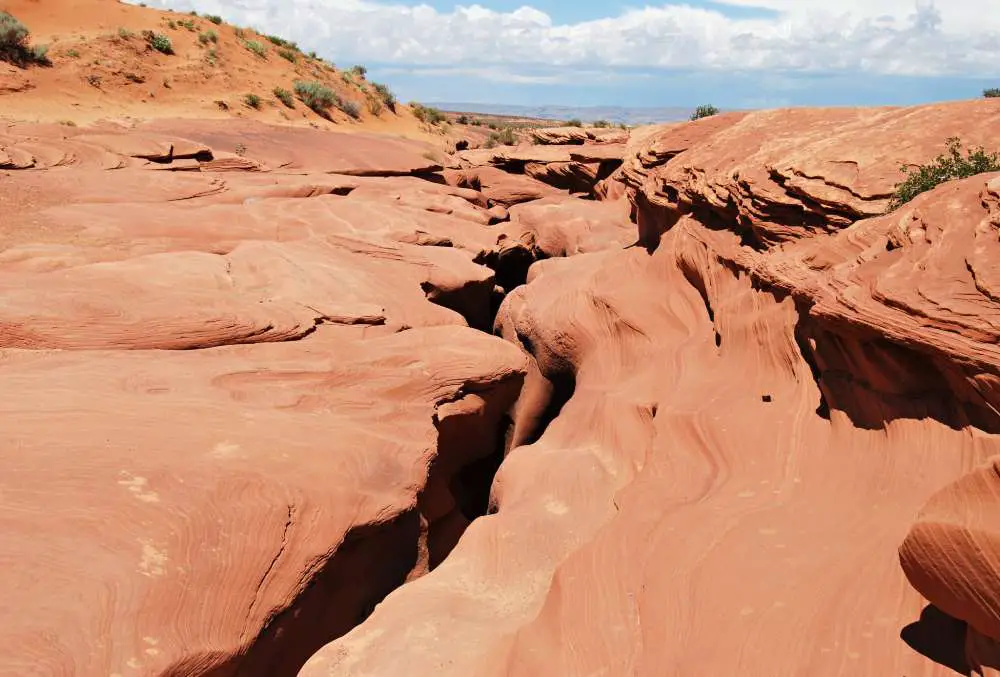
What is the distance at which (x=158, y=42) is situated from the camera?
31.1 meters

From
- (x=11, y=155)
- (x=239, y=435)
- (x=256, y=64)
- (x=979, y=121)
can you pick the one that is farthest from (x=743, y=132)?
(x=256, y=64)

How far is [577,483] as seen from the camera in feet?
25.0

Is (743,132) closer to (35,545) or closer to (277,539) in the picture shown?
(277,539)

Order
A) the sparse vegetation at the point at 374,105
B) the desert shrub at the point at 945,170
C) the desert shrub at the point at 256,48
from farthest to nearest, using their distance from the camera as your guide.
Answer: the sparse vegetation at the point at 374,105, the desert shrub at the point at 256,48, the desert shrub at the point at 945,170

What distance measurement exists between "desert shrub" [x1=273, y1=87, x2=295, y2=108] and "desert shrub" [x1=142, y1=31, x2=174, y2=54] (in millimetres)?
4454

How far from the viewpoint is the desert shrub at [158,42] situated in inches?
1215

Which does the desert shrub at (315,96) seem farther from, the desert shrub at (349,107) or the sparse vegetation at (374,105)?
the sparse vegetation at (374,105)

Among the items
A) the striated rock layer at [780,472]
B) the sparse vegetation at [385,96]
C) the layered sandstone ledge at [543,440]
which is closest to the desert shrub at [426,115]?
the sparse vegetation at [385,96]

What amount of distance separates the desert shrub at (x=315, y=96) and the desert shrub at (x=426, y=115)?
8046mm

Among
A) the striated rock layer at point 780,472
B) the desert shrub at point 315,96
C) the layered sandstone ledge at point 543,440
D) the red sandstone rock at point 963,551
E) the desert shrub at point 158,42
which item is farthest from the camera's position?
the desert shrub at point 315,96

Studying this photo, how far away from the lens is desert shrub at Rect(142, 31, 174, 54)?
1215 inches

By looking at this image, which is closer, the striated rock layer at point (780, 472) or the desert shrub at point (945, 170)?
the striated rock layer at point (780, 472)

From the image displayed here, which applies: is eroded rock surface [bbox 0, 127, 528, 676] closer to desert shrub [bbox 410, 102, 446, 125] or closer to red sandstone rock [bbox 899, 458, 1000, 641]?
red sandstone rock [bbox 899, 458, 1000, 641]

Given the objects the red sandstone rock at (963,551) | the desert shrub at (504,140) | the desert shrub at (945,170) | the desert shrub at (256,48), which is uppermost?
the desert shrub at (256,48)
